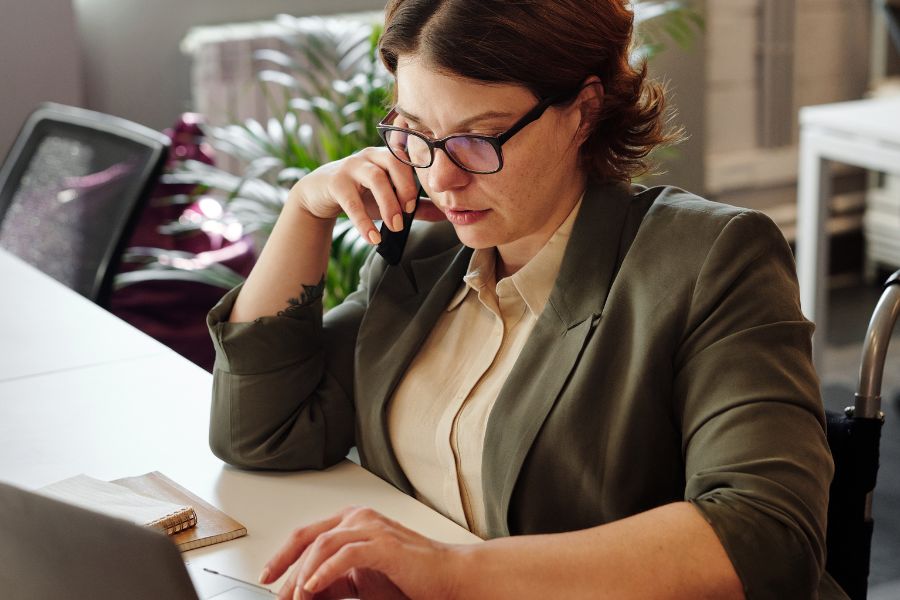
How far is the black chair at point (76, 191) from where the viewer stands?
7.25 ft

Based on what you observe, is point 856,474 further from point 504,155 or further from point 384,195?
point 384,195

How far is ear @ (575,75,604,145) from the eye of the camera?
4.15ft

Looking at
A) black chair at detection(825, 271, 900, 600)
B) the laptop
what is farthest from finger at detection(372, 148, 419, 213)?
the laptop

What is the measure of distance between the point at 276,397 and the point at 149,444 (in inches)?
6.9

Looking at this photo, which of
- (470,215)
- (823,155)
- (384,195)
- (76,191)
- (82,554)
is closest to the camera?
(82,554)

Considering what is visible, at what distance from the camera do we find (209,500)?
4.35ft

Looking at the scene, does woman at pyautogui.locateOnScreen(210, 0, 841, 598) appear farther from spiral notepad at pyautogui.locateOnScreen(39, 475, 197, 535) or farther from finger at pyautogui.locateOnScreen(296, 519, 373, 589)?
spiral notepad at pyautogui.locateOnScreen(39, 475, 197, 535)

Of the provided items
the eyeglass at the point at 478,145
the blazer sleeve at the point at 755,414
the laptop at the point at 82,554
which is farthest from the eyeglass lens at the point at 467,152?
the laptop at the point at 82,554

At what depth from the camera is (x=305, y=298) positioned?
146cm

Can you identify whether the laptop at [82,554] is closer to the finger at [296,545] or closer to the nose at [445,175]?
the finger at [296,545]

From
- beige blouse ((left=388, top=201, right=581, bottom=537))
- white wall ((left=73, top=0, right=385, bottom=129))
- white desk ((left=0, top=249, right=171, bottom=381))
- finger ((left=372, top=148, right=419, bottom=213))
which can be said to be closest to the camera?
beige blouse ((left=388, top=201, right=581, bottom=537))

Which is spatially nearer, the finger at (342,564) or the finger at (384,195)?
the finger at (342,564)

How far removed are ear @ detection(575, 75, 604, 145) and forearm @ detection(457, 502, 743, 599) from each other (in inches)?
19.4

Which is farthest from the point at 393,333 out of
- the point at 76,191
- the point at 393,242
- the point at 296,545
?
the point at 76,191
